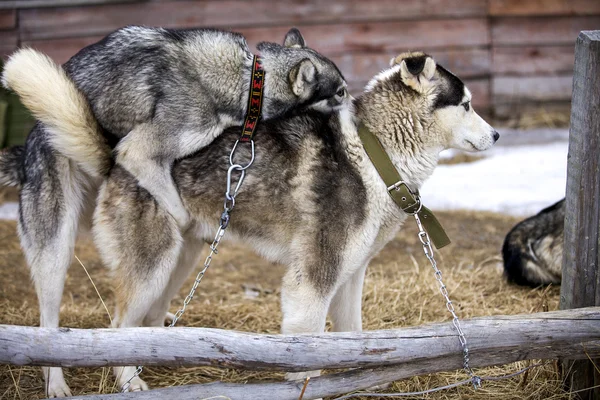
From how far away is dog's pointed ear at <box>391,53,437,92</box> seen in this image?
13.1ft

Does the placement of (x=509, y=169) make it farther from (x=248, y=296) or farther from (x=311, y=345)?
(x=311, y=345)

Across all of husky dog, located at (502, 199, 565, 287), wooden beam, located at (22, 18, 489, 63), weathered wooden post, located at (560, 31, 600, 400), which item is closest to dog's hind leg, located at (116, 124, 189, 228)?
weathered wooden post, located at (560, 31, 600, 400)

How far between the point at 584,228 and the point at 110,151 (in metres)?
2.50

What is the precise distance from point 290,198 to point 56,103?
1.32 m

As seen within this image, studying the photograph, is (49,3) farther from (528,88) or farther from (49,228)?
(528,88)

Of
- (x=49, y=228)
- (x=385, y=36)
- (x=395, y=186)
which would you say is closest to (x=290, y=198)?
(x=395, y=186)

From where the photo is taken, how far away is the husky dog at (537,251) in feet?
17.7

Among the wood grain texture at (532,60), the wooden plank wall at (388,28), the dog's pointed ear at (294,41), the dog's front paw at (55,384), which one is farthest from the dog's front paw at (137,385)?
the wood grain texture at (532,60)

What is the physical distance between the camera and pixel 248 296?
5.84 metres

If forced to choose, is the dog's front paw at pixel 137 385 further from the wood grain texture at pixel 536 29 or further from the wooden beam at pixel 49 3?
the wood grain texture at pixel 536 29

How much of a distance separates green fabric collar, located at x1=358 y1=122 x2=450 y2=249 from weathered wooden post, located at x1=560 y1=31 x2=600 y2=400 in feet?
2.27

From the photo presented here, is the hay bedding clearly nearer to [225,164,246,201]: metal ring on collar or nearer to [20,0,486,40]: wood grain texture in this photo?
[225,164,246,201]: metal ring on collar

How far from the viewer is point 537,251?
18.0 ft

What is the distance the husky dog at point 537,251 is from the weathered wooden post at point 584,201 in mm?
1615
